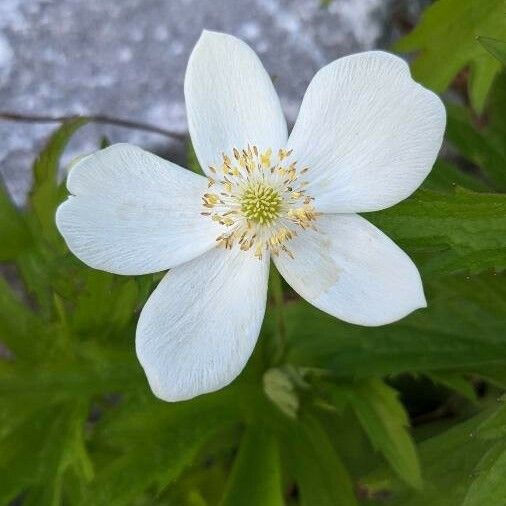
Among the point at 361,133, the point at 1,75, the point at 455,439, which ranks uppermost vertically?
the point at 361,133

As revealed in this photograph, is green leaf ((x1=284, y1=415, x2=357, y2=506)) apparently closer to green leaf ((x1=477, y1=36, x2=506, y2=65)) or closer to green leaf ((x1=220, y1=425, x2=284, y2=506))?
green leaf ((x1=220, y1=425, x2=284, y2=506))

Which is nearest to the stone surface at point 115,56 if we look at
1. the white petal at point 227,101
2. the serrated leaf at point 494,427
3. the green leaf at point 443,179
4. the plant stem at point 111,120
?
the plant stem at point 111,120

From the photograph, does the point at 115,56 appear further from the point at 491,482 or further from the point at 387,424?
the point at 491,482

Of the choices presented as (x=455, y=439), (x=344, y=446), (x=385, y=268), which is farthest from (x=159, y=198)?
(x=344, y=446)

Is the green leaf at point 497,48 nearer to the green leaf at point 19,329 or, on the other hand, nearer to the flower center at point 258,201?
the flower center at point 258,201

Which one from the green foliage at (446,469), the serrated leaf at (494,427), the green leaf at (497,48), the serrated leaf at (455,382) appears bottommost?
the green foliage at (446,469)

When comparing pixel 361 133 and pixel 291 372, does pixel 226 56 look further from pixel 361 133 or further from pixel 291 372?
pixel 291 372

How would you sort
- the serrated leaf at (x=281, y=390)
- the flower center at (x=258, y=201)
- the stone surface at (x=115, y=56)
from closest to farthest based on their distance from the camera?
the flower center at (x=258, y=201)
the serrated leaf at (x=281, y=390)
the stone surface at (x=115, y=56)
